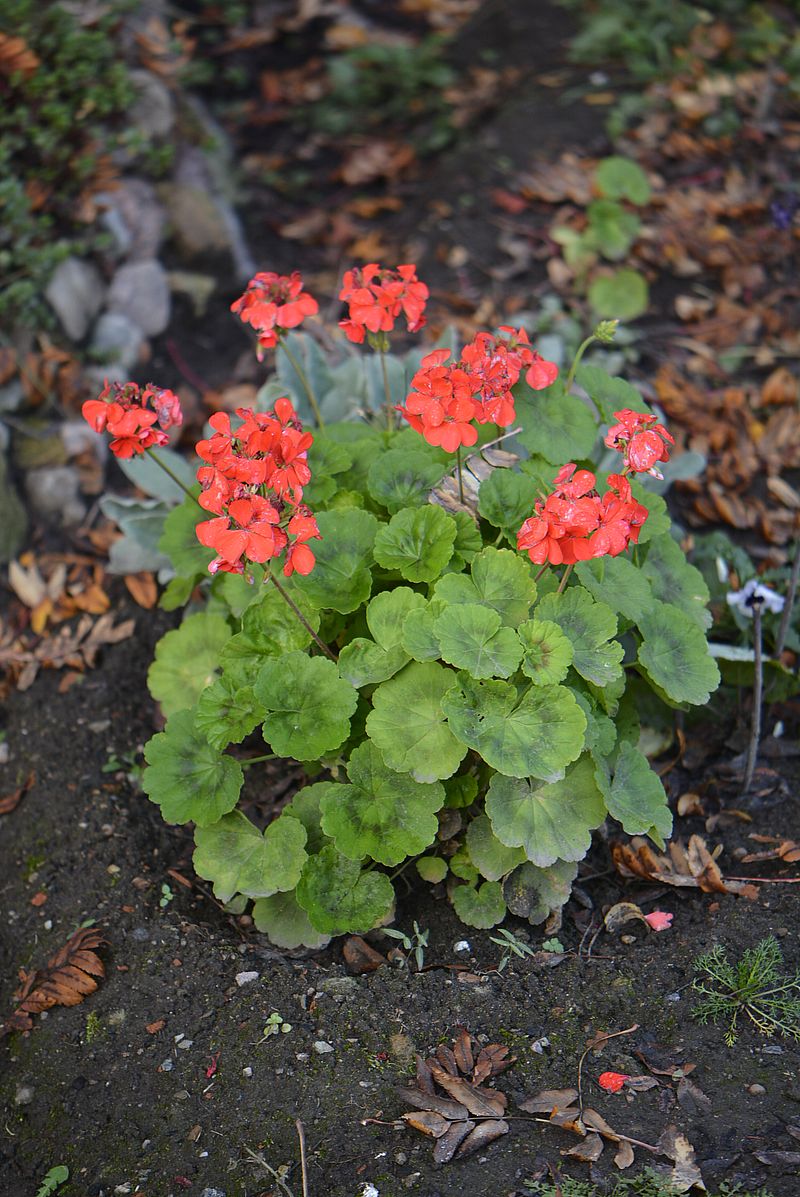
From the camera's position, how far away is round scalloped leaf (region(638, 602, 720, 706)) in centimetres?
215

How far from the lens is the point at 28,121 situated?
3.45 metres

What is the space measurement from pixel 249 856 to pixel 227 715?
30 cm

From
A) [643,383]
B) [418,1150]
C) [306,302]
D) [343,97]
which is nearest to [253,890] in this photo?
[418,1150]

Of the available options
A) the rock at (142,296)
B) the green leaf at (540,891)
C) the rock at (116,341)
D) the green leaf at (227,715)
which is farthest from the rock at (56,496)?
the green leaf at (540,891)

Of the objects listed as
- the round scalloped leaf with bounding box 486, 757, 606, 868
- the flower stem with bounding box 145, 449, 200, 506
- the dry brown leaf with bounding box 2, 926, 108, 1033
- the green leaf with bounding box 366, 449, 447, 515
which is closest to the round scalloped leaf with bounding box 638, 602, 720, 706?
the round scalloped leaf with bounding box 486, 757, 606, 868

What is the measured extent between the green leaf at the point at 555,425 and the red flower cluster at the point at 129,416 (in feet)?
2.47

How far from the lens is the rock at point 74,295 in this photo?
3.58 m

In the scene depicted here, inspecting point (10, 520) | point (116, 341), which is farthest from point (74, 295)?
point (10, 520)

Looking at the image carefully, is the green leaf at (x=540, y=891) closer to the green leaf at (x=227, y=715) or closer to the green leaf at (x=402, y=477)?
the green leaf at (x=227, y=715)

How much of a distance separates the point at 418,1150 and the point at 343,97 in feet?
14.9

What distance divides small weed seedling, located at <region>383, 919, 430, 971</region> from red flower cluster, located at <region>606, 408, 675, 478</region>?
107cm

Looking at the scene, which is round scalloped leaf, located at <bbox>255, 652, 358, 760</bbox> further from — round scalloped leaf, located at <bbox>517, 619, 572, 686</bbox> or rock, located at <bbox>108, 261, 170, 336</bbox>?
rock, located at <bbox>108, 261, 170, 336</bbox>

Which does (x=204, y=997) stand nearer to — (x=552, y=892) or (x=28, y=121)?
(x=552, y=892)

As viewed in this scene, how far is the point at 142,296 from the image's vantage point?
12.7 feet
